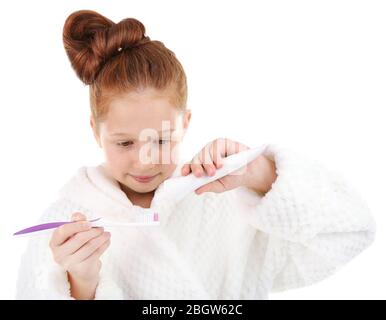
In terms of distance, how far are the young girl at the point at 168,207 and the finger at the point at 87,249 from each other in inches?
0.6

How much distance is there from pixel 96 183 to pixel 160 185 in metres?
0.18

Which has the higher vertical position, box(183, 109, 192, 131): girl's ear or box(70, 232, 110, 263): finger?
box(183, 109, 192, 131): girl's ear

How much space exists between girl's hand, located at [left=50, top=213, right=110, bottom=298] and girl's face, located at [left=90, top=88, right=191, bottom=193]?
0.19 m

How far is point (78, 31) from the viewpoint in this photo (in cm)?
137

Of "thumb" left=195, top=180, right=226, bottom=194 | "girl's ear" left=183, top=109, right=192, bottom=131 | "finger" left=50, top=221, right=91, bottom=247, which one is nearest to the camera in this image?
"finger" left=50, top=221, right=91, bottom=247

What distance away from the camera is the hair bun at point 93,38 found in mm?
1344

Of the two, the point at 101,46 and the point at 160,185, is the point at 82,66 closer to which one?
the point at 101,46

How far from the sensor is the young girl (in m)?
1.27

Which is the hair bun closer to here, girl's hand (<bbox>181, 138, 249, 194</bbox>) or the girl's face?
the girl's face

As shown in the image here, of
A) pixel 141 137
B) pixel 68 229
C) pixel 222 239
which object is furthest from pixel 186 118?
pixel 68 229

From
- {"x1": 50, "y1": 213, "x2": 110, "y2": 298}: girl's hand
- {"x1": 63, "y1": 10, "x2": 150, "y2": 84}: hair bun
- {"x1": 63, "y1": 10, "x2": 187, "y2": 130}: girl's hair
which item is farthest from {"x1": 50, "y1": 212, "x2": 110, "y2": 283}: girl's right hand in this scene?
{"x1": 63, "y1": 10, "x2": 150, "y2": 84}: hair bun

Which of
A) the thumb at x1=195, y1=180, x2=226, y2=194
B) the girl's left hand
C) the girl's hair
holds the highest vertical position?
the girl's hair
